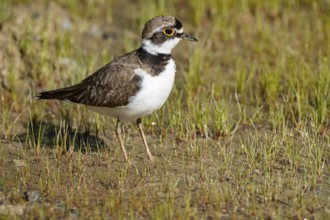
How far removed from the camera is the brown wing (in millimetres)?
7195

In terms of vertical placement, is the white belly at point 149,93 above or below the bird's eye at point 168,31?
below

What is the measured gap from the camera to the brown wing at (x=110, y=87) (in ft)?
23.6

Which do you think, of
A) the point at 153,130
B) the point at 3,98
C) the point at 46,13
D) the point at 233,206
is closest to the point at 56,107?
the point at 3,98

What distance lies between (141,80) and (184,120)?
133 centimetres

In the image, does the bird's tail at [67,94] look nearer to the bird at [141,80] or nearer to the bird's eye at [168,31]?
the bird at [141,80]

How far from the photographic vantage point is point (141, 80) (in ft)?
23.3

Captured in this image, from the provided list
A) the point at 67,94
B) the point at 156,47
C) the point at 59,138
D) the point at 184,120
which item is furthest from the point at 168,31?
the point at 59,138

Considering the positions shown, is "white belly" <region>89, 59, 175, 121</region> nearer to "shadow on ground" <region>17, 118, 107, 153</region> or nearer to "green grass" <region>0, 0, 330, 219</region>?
"green grass" <region>0, 0, 330, 219</region>

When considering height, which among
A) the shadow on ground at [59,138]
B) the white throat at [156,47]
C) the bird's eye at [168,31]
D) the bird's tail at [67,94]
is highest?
the bird's eye at [168,31]

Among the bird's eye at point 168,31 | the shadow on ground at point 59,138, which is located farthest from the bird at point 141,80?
the shadow on ground at point 59,138

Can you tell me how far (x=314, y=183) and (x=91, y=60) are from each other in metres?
4.07

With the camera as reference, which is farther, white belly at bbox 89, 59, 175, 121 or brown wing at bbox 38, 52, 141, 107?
brown wing at bbox 38, 52, 141, 107

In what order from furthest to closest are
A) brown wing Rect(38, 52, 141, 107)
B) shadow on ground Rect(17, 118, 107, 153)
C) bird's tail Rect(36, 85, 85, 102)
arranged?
shadow on ground Rect(17, 118, 107, 153) < bird's tail Rect(36, 85, 85, 102) < brown wing Rect(38, 52, 141, 107)

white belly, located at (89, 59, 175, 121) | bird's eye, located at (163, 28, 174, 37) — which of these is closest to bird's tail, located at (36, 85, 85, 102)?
white belly, located at (89, 59, 175, 121)
